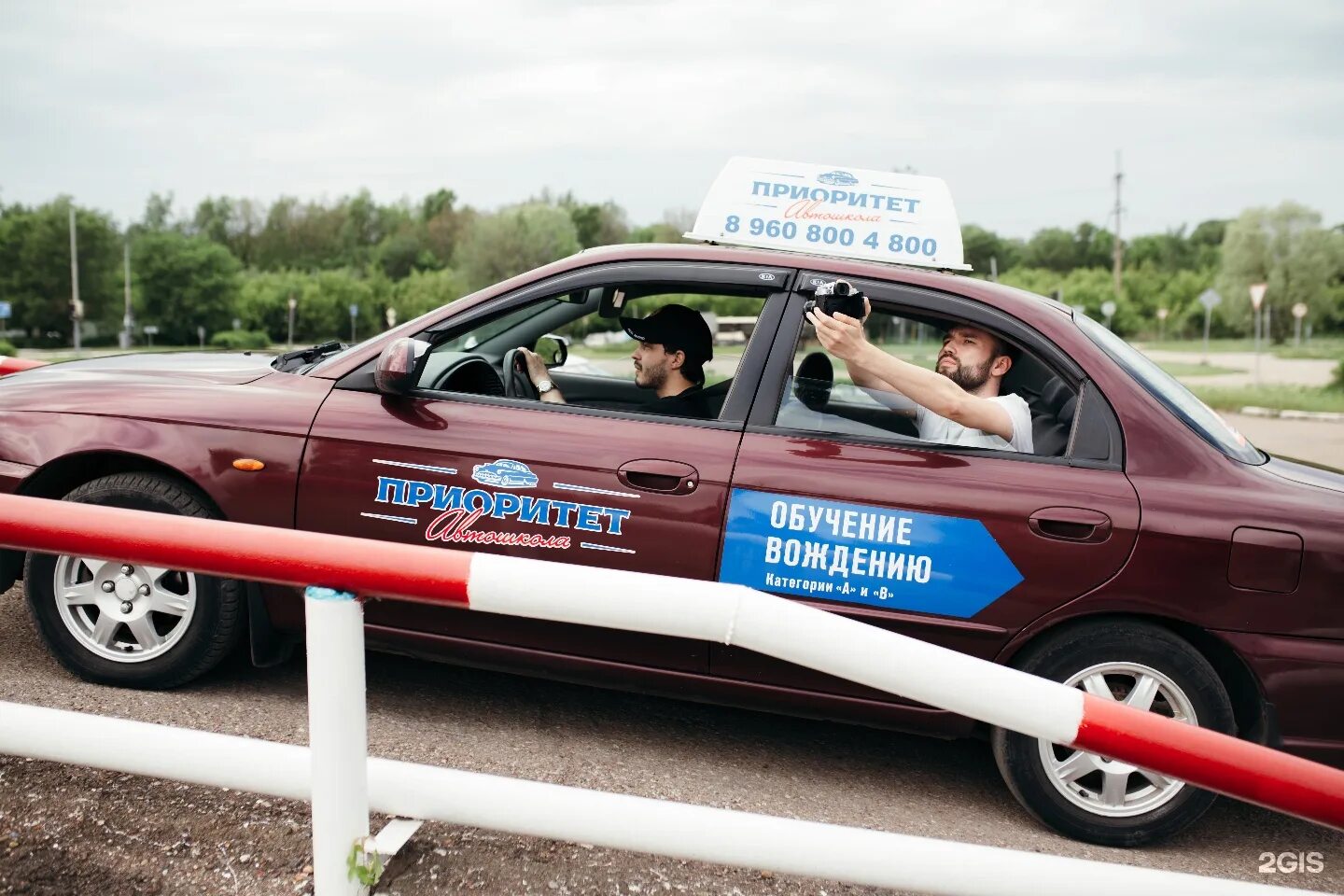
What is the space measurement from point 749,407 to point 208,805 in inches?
72.8

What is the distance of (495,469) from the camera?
3412 mm

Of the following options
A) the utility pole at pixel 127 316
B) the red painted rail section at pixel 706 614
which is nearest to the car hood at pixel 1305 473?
the red painted rail section at pixel 706 614

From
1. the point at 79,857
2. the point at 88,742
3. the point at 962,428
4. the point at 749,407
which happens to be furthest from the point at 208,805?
the point at 962,428

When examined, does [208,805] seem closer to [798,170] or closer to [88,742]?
[88,742]

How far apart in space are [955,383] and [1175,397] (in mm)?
672

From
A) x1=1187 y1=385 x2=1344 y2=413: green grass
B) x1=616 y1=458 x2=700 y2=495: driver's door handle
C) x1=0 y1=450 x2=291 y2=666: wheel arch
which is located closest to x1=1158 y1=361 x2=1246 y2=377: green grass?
x1=1187 y1=385 x2=1344 y2=413: green grass

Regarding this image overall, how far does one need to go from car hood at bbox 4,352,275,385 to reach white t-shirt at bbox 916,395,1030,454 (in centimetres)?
227

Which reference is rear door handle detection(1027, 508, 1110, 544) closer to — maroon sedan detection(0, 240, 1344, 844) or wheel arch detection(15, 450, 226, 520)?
Result: maroon sedan detection(0, 240, 1344, 844)

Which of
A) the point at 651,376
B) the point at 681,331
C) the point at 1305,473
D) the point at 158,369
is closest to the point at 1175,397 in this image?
the point at 1305,473

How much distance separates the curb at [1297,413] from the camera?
65.0ft

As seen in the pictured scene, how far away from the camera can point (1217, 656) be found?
3264 mm

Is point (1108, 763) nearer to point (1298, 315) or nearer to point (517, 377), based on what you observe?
point (517, 377)

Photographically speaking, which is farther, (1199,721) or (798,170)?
(798,170)

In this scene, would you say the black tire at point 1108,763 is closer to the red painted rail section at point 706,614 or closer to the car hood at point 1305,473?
the car hood at point 1305,473
